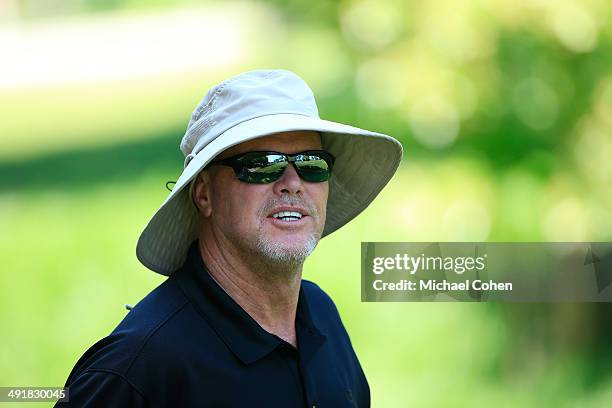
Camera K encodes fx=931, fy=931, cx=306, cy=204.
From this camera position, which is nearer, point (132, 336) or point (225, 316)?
point (132, 336)

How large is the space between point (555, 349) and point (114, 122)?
1.86 metres

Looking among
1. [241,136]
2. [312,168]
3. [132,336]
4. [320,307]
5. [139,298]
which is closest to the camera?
[132,336]

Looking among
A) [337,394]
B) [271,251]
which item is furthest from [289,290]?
[337,394]

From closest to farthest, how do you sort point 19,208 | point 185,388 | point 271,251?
point 185,388, point 271,251, point 19,208

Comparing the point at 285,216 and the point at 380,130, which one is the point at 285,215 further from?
the point at 380,130

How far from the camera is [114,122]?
3.45m

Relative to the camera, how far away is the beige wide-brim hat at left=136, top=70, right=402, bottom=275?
192 centimetres

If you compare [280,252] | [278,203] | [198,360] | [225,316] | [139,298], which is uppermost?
[139,298]

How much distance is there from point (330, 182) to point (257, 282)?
17.8 inches

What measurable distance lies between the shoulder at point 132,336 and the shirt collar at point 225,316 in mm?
37

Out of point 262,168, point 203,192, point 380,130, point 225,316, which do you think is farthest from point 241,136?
point 380,130

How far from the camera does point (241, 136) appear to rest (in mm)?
1882

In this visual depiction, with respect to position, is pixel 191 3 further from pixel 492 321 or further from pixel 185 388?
pixel 185 388

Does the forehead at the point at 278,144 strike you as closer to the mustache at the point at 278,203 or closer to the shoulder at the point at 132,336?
the mustache at the point at 278,203
